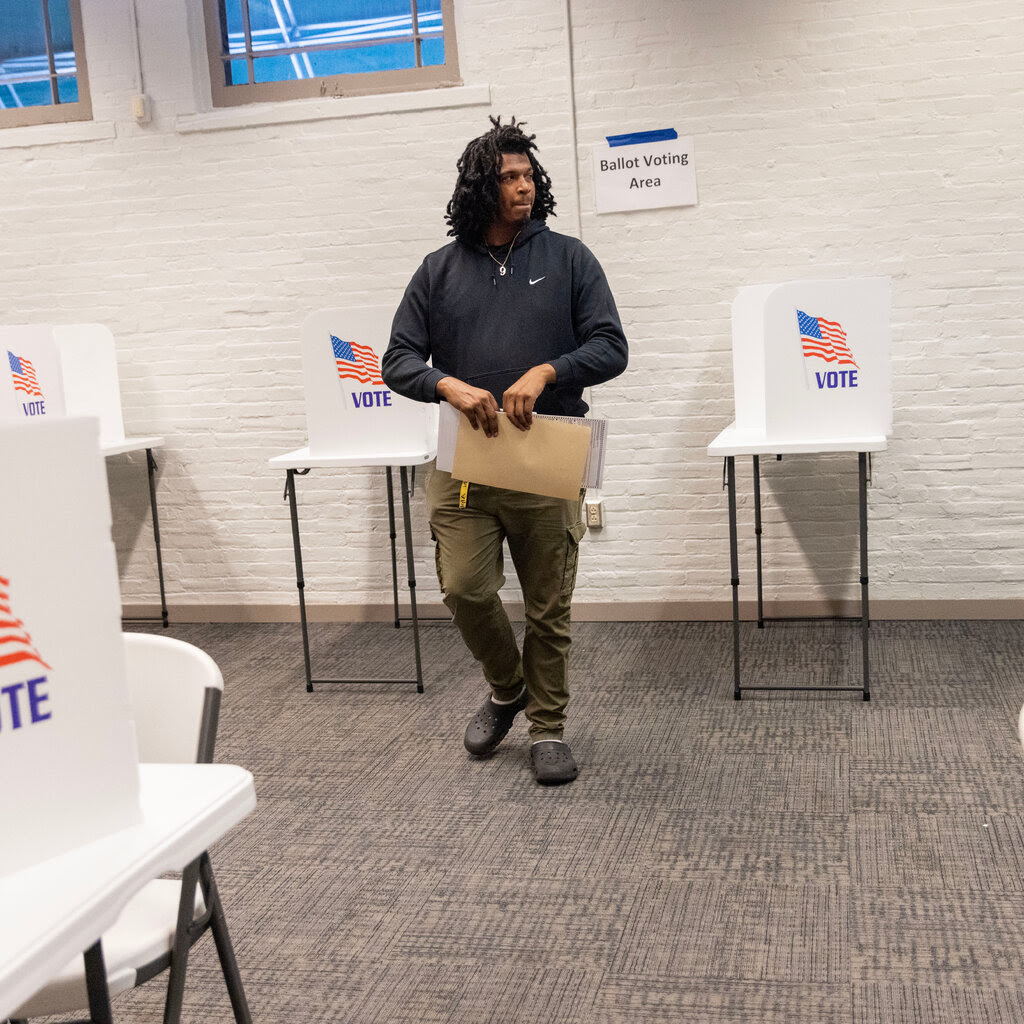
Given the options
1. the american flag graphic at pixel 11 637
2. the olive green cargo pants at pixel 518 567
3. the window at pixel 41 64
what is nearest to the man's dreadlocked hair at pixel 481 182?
the olive green cargo pants at pixel 518 567

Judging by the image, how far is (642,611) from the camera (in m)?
4.39

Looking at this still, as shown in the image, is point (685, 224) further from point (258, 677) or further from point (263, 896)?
point (263, 896)

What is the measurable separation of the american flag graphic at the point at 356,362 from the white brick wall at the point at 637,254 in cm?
79

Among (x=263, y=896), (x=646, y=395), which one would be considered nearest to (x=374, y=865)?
(x=263, y=896)

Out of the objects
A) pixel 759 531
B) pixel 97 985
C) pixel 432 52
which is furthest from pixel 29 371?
pixel 97 985

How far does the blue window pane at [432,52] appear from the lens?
4.27 metres

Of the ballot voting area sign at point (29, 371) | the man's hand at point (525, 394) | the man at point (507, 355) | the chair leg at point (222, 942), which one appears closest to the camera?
the chair leg at point (222, 942)

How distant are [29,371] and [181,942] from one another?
3270 mm

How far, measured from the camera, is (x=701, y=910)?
7.25 feet

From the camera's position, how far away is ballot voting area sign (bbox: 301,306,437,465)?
3.64 metres

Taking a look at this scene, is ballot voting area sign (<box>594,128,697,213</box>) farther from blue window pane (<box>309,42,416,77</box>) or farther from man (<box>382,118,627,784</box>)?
man (<box>382,118,627,784</box>)

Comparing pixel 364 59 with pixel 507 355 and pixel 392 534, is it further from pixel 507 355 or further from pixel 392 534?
pixel 507 355

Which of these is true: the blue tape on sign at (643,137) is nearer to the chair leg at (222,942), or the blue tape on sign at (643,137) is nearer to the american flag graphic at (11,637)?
the chair leg at (222,942)

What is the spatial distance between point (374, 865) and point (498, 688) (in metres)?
0.69
